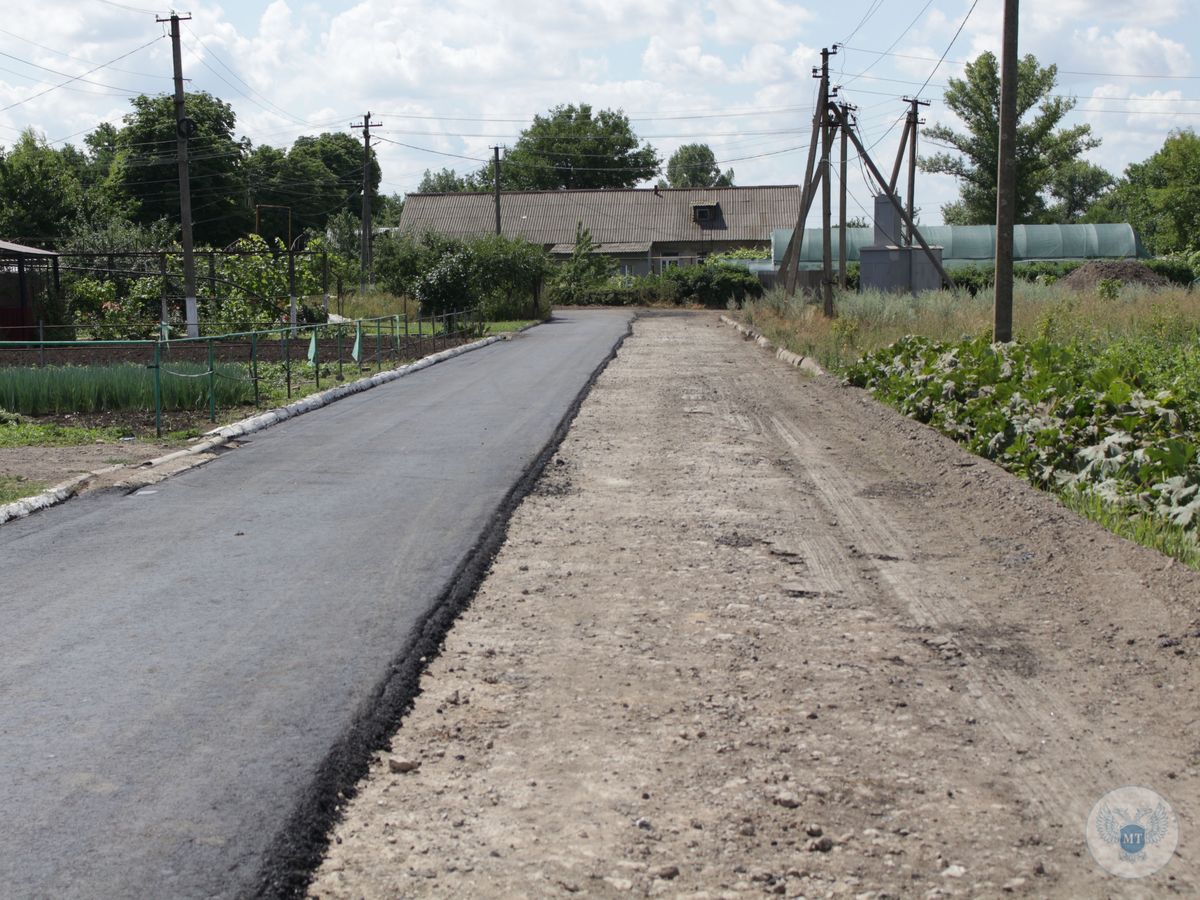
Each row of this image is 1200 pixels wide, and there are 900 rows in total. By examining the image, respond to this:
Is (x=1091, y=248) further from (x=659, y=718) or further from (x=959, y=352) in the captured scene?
(x=659, y=718)

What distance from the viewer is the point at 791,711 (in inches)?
205

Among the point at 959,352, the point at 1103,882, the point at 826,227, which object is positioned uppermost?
the point at 826,227

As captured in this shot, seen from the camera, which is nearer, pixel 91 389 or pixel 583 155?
pixel 91 389

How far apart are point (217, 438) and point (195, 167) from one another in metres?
62.6

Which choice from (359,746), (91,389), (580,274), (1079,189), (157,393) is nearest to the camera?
(359,746)

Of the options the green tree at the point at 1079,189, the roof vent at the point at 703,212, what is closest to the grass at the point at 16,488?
the roof vent at the point at 703,212

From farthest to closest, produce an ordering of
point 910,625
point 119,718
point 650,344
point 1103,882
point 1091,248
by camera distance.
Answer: point 1091,248, point 650,344, point 910,625, point 119,718, point 1103,882

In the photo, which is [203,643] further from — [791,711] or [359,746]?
[791,711]

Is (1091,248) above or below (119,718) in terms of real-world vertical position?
above

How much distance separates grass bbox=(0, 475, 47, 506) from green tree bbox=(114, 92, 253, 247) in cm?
6306

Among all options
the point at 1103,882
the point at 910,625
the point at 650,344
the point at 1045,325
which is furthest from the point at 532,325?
the point at 1103,882

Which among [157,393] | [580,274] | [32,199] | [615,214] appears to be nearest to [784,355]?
[157,393]

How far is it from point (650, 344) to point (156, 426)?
19970mm

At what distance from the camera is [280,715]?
5.16 meters
